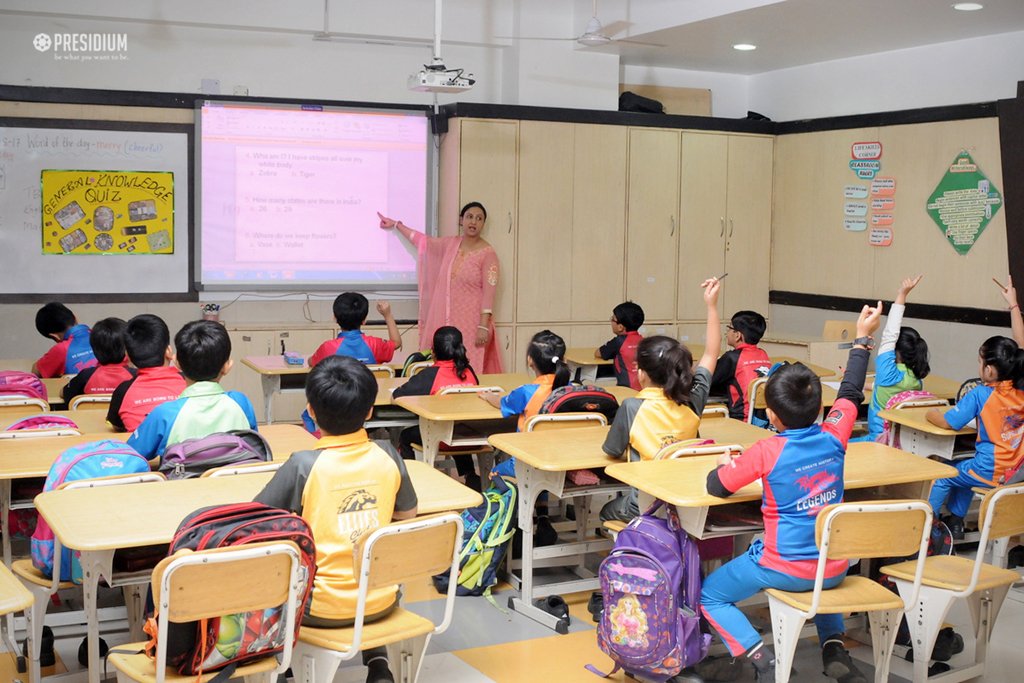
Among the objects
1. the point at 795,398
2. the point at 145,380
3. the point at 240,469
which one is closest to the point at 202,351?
the point at 240,469

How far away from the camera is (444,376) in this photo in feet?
17.6

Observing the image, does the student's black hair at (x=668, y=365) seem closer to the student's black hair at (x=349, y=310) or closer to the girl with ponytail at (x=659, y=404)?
the girl with ponytail at (x=659, y=404)

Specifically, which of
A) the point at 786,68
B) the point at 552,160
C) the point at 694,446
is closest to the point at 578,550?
the point at 694,446

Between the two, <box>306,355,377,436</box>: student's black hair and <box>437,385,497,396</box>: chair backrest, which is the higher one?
<box>306,355,377,436</box>: student's black hair

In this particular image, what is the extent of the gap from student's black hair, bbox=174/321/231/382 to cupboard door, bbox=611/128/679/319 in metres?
5.41

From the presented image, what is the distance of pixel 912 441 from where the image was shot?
16.6ft

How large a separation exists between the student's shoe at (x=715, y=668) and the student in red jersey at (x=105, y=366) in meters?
2.83

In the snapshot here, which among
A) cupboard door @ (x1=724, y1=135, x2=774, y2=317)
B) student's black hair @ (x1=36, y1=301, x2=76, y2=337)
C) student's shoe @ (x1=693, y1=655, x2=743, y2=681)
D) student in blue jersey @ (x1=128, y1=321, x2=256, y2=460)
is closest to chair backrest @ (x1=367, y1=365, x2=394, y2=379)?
student's black hair @ (x1=36, y1=301, x2=76, y2=337)

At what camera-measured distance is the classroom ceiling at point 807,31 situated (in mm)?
6652

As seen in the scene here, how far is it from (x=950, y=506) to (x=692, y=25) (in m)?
3.84

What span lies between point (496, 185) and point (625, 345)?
6.62ft

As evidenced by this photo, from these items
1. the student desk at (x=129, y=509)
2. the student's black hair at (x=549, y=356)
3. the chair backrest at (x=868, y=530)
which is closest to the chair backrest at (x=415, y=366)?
the student's black hair at (x=549, y=356)

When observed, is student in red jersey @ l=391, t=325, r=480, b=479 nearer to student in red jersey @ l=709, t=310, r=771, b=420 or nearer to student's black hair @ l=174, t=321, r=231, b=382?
student in red jersey @ l=709, t=310, r=771, b=420

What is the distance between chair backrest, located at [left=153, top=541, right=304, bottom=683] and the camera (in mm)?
2334
